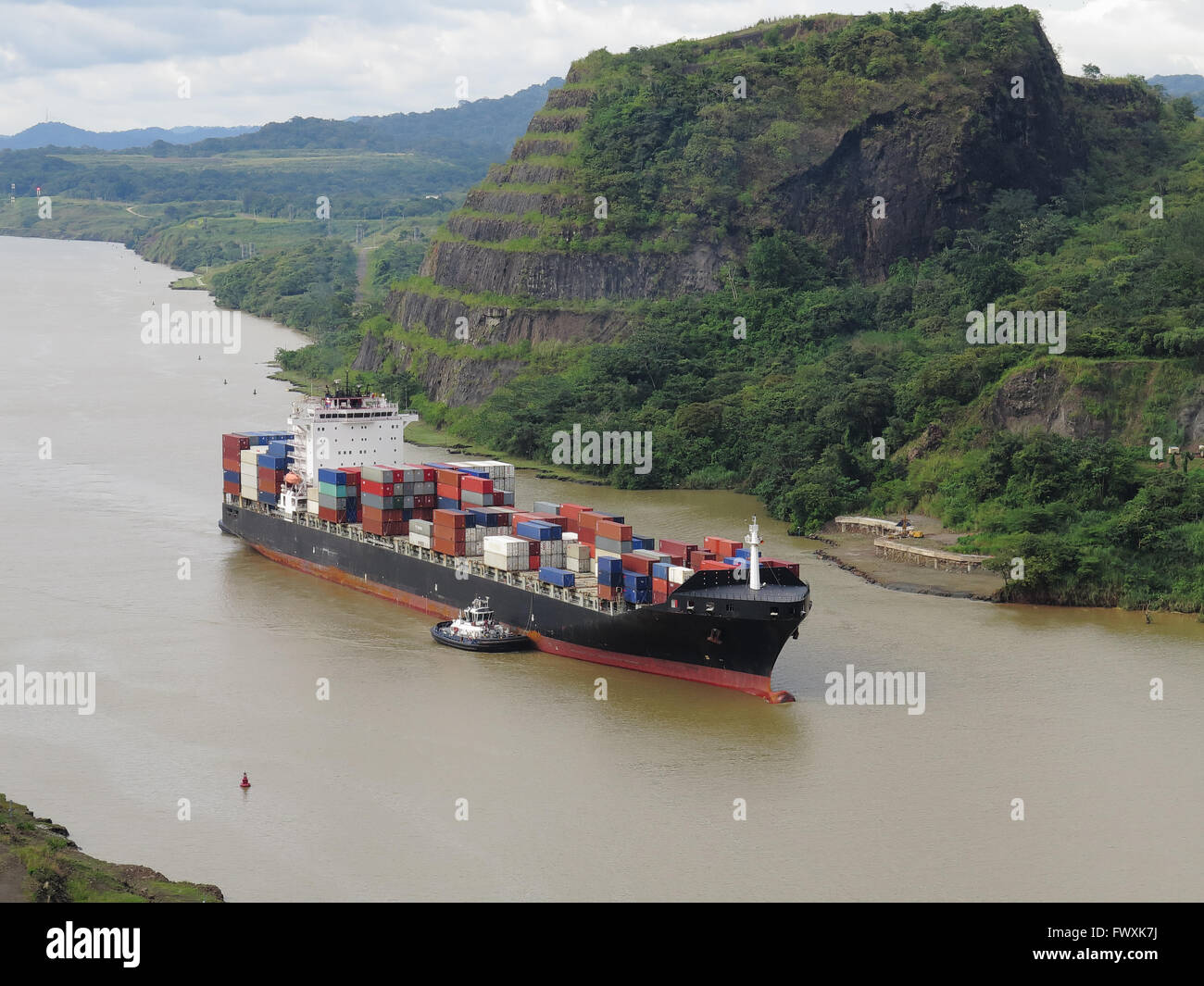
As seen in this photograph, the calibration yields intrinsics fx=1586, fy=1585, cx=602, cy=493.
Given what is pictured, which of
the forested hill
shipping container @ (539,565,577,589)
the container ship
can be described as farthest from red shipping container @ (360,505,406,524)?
the forested hill

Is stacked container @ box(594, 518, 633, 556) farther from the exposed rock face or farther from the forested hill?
the exposed rock face

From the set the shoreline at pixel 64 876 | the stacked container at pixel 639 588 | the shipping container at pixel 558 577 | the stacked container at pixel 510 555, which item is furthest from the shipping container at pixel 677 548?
the shoreline at pixel 64 876

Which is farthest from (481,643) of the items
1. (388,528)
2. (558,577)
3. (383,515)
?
(383,515)

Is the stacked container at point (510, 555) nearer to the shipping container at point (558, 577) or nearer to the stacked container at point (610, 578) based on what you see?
the shipping container at point (558, 577)

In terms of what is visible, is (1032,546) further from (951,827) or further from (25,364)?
(25,364)

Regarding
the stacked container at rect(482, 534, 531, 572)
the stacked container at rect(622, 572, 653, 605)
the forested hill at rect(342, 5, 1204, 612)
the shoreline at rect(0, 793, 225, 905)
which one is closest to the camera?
the shoreline at rect(0, 793, 225, 905)

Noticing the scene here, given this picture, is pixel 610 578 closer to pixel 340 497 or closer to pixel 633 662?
pixel 633 662
